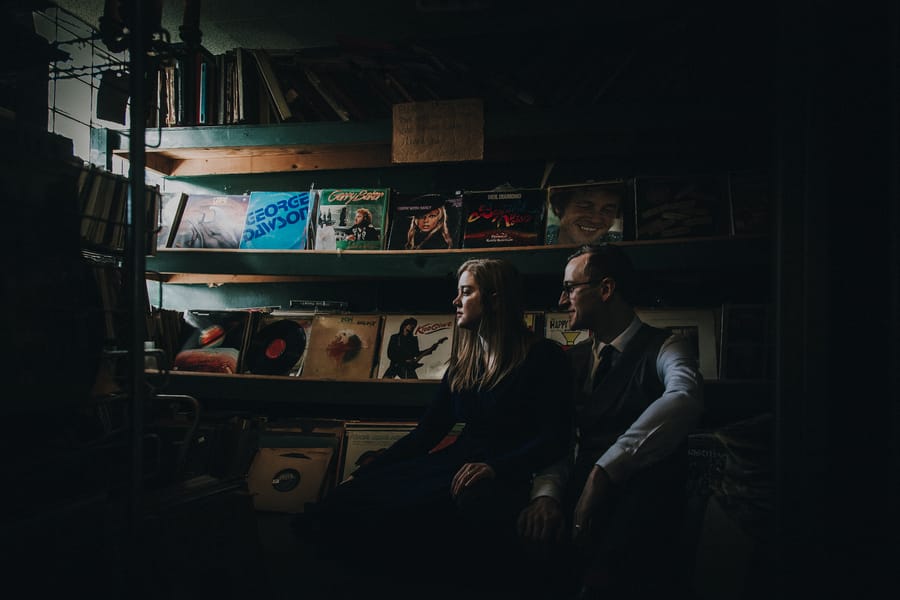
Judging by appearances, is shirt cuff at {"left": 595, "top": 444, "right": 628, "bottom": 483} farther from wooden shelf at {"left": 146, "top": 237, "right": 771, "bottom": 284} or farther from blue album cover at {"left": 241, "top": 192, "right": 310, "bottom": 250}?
blue album cover at {"left": 241, "top": 192, "right": 310, "bottom": 250}

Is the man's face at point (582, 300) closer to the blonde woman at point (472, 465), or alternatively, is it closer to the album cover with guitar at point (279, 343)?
the blonde woman at point (472, 465)

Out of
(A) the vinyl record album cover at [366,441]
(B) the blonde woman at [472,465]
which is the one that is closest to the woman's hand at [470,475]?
(B) the blonde woman at [472,465]

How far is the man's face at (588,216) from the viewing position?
2492 mm

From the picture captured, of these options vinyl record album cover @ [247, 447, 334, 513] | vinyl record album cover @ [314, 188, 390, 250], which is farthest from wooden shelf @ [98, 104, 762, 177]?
vinyl record album cover @ [247, 447, 334, 513]

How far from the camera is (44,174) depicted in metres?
1.21

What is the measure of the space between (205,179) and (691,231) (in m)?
2.36

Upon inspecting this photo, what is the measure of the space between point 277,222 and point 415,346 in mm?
864

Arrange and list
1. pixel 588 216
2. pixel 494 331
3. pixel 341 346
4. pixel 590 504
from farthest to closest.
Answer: pixel 341 346, pixel 588 216, pixel 494 331, pixel 590 504

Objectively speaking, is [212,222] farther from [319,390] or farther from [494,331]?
[494,331]

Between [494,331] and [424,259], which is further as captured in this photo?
[424,259]

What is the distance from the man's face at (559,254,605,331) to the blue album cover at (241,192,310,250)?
1366 millimetres

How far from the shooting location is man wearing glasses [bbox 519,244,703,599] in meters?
1.48

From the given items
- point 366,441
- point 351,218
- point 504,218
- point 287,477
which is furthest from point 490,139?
point 287,477

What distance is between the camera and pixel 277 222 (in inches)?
113
